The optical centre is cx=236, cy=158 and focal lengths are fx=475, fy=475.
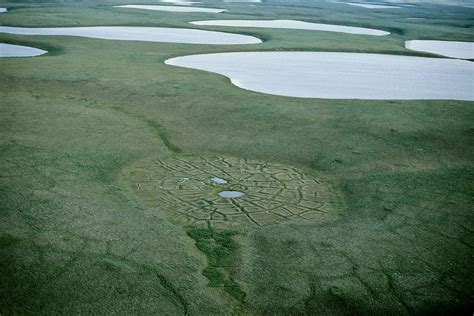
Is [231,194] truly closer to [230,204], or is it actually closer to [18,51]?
[230,204]

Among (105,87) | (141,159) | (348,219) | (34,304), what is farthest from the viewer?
(105,87)

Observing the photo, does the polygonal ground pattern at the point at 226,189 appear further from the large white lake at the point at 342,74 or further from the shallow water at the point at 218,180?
the large white lake at the point at 342,74

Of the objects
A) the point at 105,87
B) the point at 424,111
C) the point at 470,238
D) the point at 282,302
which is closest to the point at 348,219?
the point at 470,238

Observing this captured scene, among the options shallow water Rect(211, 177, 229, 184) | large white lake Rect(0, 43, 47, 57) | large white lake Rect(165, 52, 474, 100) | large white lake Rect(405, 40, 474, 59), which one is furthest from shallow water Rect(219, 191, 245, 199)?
large white lake Rect(405, 40, 474, 59)

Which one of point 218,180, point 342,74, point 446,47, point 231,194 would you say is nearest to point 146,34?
point 342,74

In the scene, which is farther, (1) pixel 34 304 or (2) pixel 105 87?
(2) pixel 105 87

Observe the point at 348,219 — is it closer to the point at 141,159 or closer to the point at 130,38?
the point at 141,159

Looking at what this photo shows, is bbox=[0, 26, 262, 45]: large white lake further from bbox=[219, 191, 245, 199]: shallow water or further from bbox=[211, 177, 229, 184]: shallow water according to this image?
bbox=[219, 191, 245, 199]: shallow water
